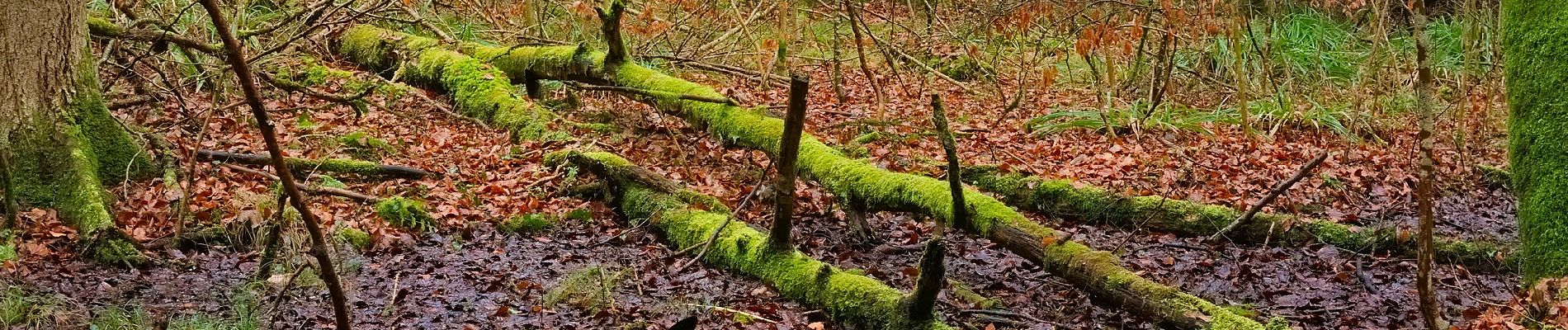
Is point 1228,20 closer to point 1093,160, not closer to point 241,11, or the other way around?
point 1093,160

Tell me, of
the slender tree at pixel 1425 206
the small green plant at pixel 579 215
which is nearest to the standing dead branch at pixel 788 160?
the small green plant at pixel 579 215

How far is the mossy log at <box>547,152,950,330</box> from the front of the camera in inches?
199

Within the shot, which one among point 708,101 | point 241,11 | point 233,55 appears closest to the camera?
point 233,55

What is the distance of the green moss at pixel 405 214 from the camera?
6559 mm

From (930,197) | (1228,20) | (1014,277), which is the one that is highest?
(1228,20)

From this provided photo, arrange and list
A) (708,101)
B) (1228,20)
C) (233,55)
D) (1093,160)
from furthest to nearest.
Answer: (1228,20), (1093,160), (708,101), (233,55)

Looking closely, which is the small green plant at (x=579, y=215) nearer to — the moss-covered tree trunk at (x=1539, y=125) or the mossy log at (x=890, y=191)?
the mossy log at (x=890, y=191)

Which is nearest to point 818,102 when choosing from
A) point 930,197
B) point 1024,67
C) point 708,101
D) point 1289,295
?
point 1024,67

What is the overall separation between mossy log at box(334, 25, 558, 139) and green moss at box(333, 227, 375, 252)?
2898 mm

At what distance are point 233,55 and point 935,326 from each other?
300 cm

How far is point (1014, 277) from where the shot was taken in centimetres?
619

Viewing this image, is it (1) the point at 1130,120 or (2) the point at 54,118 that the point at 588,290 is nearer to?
(2) the point at 54,118

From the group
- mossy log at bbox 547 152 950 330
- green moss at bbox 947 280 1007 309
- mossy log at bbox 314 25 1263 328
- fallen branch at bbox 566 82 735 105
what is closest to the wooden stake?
mossy log at bbox 314 25 1263 328

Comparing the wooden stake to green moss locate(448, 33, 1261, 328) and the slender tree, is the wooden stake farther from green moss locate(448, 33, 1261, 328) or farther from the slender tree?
the slender tree
